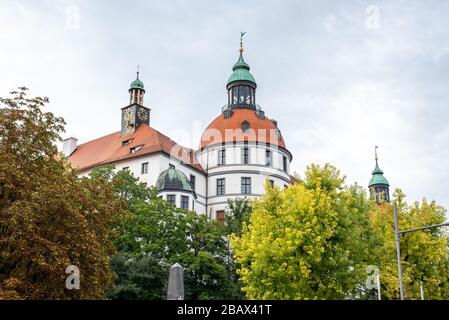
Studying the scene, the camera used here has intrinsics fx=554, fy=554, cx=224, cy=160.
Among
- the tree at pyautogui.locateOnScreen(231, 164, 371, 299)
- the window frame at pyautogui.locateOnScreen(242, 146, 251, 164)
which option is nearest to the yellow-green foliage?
the tree at pyautogui.locateOnScreen(231, 164, 371, 299)

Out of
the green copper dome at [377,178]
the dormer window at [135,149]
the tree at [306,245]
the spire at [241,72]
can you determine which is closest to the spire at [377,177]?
the green copper dome at [377,178]

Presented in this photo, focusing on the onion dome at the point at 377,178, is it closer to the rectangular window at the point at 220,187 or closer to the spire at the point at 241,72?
the spire at the point at 241,72

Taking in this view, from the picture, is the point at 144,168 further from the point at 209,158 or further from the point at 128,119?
the point at 128,119

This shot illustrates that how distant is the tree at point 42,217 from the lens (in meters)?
17.1

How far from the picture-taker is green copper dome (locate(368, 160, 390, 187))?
106125 millimetres

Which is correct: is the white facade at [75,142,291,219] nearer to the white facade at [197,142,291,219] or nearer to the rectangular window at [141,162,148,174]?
the white facade at [197,142,291,219]

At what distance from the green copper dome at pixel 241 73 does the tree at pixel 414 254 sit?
124 feet

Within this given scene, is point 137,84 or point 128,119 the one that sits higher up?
point 137,84

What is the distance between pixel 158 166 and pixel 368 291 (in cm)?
2864

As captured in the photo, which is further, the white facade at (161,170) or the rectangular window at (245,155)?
the rectangular window at (245,155)

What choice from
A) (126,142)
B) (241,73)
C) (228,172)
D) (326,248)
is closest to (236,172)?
(228,172)

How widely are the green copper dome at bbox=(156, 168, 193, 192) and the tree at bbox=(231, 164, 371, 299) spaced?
80.5 ft

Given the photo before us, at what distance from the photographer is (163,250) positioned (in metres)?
40.1

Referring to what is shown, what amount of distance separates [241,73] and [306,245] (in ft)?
153
